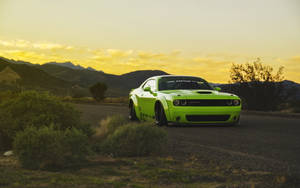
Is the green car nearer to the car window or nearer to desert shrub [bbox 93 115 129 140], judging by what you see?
the car window

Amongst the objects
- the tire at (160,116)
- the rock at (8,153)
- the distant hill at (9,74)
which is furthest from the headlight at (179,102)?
the distant hill at (9,74)

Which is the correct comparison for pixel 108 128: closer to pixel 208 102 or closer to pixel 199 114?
pixel 199 114

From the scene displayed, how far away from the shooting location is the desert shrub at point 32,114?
29.1ft

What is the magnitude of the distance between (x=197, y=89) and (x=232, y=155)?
5.49 metres

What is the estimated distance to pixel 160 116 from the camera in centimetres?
1199

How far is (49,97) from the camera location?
955 cm

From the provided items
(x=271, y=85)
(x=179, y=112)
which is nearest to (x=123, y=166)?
(x=179, y=112)

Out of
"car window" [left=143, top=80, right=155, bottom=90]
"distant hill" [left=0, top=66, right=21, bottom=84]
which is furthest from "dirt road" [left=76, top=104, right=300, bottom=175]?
"distant hill" [left=0, top=66, right=21, bottom=84]

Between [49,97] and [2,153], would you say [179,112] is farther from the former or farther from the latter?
[2,153]

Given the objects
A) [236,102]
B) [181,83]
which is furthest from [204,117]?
[181,83]

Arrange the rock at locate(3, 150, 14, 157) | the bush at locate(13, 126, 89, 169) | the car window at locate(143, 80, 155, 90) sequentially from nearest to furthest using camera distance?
the bush at locate(13, 126, 89, 169) < the rock at locate(3, 150, 14, 157) < the car window at locate(143, 80, 155, 90)

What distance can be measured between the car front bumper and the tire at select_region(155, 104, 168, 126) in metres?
0.28

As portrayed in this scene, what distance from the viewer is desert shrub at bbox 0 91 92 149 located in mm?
8867

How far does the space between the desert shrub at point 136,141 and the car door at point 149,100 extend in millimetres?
4146
